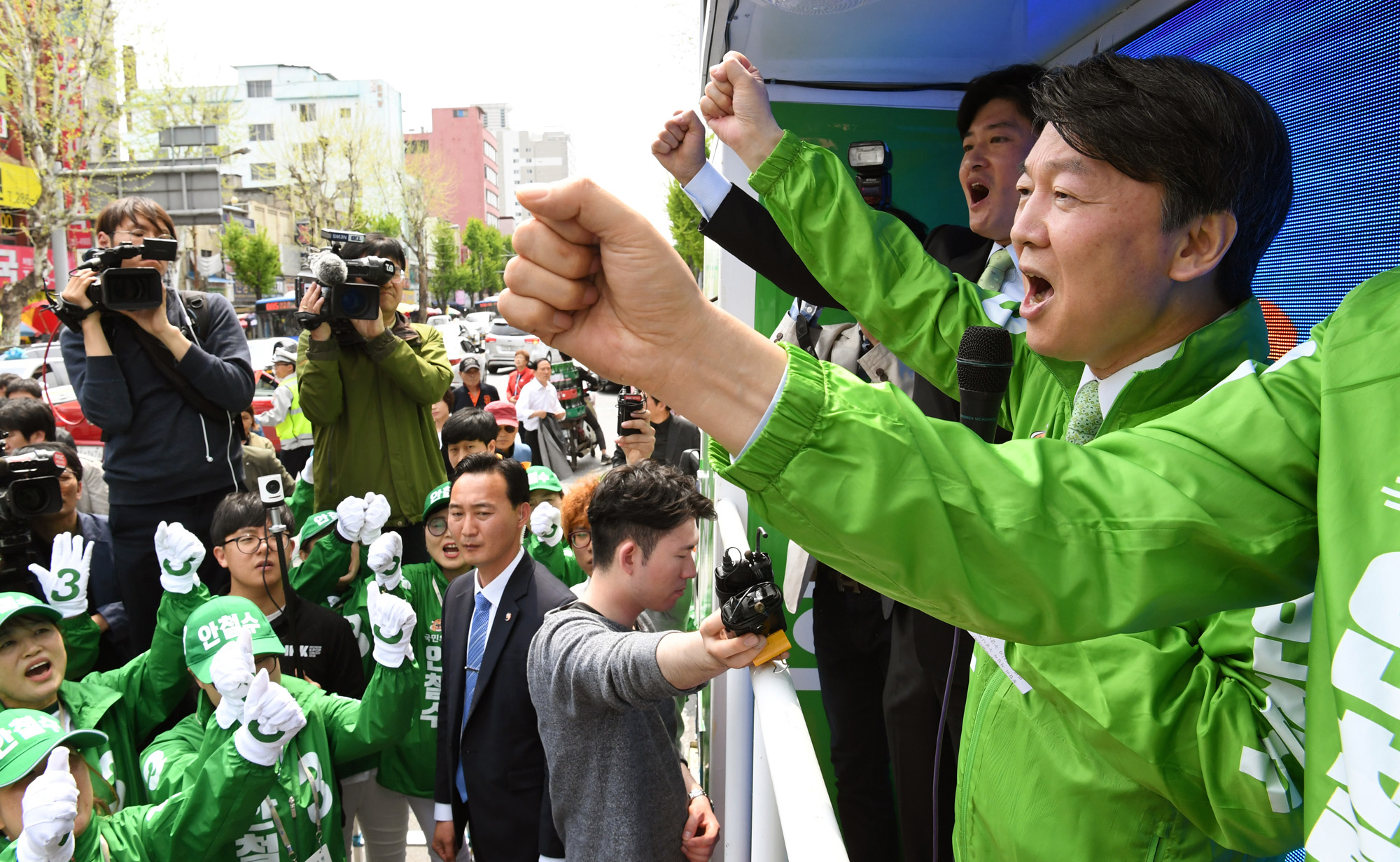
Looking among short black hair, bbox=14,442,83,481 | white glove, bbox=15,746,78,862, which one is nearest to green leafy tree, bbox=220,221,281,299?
short black hair, bbox=14,442,83,481

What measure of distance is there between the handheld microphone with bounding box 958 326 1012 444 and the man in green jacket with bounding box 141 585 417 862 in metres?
2.11

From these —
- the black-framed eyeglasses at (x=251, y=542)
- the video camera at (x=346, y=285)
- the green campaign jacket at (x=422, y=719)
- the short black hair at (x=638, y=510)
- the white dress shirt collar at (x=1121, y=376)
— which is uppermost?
the white dress shirt collar at (x=1121, y=376)

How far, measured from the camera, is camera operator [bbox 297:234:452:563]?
12.5 feet

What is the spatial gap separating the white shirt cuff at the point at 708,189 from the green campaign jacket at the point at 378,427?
2.18m

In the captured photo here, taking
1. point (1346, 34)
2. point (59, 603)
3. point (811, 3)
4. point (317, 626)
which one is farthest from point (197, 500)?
point (1346, 34)

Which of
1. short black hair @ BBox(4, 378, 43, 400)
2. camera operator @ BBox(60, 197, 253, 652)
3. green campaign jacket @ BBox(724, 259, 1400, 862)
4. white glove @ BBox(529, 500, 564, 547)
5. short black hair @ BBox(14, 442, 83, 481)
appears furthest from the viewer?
short black hair @ BBox(4, 378, 43, 400)

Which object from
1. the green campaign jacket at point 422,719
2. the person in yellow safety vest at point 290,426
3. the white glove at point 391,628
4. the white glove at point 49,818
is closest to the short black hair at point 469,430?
the green campaign jacket at point 422,719

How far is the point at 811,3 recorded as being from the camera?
6.52 feet

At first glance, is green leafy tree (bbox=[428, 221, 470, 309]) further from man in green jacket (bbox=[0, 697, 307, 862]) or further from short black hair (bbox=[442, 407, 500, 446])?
man in green jacket (bbox=[0, 697, 307, 862])

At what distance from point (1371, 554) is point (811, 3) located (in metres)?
1.70

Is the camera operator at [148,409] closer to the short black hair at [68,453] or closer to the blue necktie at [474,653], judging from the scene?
the short black hair at [68,453]

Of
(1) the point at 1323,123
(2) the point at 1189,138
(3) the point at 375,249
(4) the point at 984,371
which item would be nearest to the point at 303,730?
(3) the point at 375,249

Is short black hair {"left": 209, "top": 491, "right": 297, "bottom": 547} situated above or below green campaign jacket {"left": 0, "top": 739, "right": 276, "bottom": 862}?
above

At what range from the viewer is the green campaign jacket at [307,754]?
2541 millimetres
